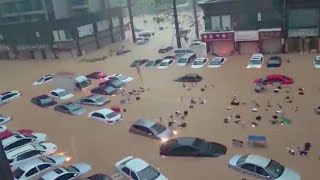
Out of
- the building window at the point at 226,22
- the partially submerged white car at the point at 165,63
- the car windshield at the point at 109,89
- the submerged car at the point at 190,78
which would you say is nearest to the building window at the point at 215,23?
the building window at the point at 226,22

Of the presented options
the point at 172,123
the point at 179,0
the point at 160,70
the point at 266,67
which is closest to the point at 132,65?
the point at 160,70

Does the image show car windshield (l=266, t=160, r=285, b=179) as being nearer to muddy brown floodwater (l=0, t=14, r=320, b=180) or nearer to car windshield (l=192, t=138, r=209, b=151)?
muddy brown floodwater (l=0, t=14, r=320, b=180)

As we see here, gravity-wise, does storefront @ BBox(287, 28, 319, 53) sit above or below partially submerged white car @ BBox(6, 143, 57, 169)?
above

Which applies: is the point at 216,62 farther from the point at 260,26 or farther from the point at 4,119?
the point at 4,119

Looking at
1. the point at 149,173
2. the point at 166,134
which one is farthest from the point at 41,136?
the point at 149,173

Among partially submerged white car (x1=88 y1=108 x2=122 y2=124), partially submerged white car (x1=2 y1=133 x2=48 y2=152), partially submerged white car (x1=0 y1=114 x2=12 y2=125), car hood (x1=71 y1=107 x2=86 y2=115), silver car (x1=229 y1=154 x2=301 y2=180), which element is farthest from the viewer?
partially submerged white car (x1=0 y1=114 x2=12 y2=125)

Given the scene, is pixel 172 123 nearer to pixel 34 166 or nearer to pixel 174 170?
pixel 174 170

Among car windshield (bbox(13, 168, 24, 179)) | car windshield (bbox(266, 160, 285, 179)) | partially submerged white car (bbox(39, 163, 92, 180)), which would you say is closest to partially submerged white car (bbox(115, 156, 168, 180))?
partially submerged white car (bbox(39, 163, 92, 180))

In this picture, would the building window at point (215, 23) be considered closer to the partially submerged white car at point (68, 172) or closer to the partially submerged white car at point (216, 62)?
the partially submerged white car at point (216, 62)
